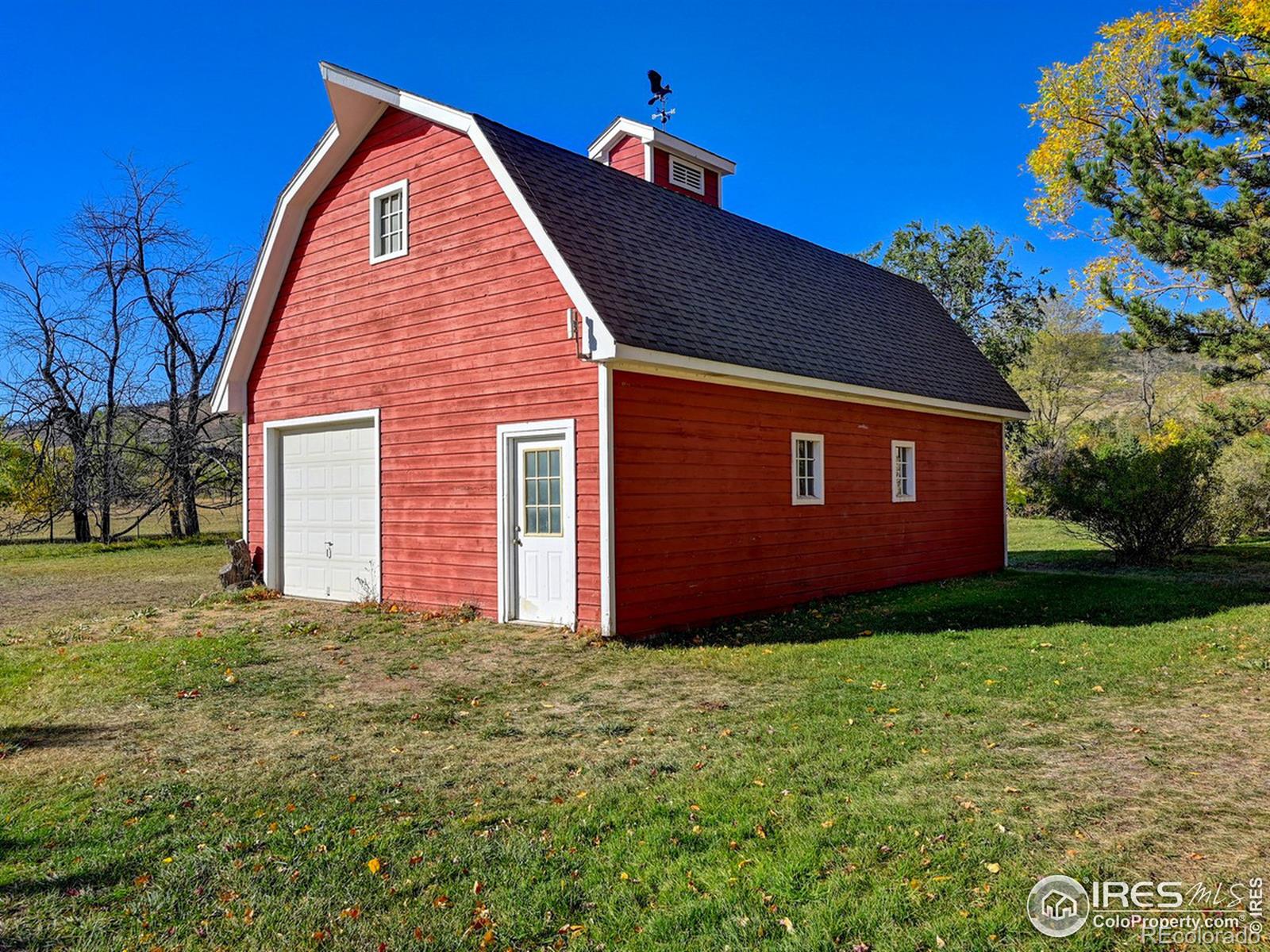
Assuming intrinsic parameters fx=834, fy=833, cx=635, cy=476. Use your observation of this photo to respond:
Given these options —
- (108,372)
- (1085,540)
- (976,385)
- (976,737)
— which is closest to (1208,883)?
(976,737)

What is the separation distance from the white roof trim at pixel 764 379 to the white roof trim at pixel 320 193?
52 cm

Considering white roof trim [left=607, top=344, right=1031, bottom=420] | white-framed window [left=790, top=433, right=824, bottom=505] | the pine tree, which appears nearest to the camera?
white roof trim [left=607, top=344, right=1031, bottom=420]

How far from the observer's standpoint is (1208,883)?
11.1 ft

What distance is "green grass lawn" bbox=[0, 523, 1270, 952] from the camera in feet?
10.9

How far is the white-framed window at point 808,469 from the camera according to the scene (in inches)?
448

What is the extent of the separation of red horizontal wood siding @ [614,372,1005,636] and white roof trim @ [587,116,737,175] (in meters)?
6.56

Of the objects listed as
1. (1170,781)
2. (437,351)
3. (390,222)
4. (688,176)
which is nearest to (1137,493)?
(688,176)

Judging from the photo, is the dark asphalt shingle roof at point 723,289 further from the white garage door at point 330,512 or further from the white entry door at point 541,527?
the white garage door at point 330,512

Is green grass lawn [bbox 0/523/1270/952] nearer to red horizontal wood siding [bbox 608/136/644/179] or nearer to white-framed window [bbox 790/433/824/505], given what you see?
white-framed window [bbox 790/433/824/505]

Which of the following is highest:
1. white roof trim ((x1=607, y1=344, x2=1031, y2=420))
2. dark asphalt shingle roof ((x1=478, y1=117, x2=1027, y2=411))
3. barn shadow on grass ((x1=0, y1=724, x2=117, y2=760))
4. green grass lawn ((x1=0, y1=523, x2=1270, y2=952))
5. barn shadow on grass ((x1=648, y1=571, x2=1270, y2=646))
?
dark asphalt shingle roof ((x1=478, y1=117, x2=1027, y2=411))

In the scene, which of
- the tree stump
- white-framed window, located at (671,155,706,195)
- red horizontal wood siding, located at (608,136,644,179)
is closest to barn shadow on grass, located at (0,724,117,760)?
the tree stump

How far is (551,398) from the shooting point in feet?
30.6

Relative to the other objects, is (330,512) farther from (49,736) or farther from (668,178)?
(668,178)

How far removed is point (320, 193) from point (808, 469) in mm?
8125
